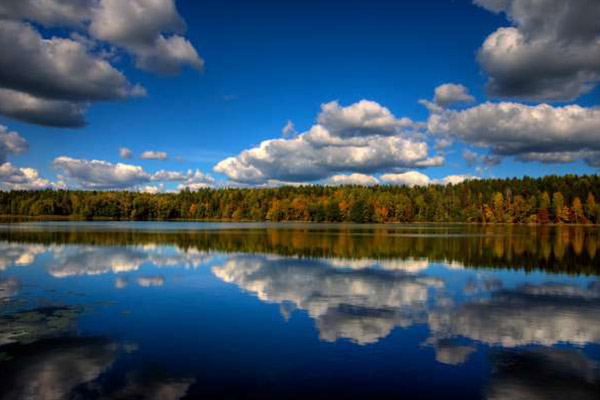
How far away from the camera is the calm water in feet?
39.5

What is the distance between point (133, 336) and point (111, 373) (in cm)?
378

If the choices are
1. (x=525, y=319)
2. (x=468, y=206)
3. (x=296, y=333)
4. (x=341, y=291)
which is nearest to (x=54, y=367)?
(x=296, y=333)

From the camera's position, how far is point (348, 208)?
187 m

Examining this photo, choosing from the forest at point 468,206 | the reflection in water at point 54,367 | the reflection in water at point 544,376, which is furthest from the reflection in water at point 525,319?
the forest at point 468,206

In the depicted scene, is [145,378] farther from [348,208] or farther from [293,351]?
[348,208]

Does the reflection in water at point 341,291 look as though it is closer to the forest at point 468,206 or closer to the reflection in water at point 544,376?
the reflection in water at point 544,376

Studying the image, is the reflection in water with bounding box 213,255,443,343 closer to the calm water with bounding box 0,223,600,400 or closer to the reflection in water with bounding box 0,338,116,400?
the calm water with bounding box 0,223,600,400

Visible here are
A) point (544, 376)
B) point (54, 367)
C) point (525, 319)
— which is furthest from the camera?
point (525, 319)

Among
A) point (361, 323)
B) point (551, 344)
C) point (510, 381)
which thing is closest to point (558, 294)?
point (551, 344)

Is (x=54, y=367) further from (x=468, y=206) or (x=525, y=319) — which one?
(x=468, y=206)

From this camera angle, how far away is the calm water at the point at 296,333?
12.0m

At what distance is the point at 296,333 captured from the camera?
16828mm

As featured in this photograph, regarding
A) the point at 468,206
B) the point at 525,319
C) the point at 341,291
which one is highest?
the point at 468,206

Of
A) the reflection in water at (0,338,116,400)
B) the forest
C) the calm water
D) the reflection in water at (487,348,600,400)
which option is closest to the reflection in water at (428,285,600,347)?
the calm water
